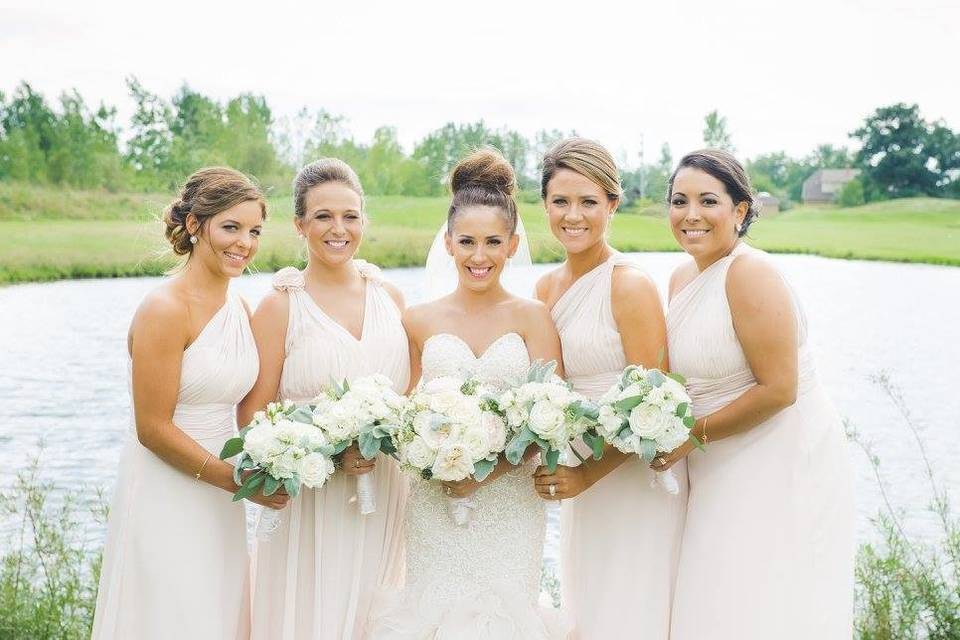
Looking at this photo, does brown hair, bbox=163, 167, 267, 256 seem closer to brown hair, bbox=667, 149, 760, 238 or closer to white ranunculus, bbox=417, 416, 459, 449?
white ranunculus, bbox=417, 416, 459, 449

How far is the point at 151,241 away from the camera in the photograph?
2394cm

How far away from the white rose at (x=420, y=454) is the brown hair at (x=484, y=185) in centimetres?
120

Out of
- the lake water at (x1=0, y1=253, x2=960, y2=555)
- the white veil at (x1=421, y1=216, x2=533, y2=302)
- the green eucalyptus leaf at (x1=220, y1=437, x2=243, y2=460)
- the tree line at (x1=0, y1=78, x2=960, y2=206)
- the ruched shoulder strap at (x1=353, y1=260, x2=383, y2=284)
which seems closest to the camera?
the green eucalyptus leaf at (x1=220, y1=437, x2=243, y2=460)

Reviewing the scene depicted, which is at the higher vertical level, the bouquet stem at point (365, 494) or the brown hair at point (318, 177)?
the brown hair at point (318, 177)

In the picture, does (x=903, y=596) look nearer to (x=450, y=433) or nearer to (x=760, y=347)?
(x=760, y=347)

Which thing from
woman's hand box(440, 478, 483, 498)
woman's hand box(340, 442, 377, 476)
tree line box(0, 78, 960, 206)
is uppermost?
tree line box(0, 78, 960, 206)

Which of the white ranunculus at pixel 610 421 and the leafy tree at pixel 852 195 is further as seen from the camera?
the leafy tree at pixel 852 195

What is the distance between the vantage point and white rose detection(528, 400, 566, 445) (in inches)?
160

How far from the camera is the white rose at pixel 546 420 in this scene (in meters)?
4.07

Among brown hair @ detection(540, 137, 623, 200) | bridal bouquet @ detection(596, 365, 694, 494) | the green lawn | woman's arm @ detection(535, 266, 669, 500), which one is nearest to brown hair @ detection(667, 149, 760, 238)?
brown hair @ detection(540, 137, 623, 200)

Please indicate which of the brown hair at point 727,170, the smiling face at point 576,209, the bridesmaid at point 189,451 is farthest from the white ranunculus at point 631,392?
the bridesmaid at point 189,451

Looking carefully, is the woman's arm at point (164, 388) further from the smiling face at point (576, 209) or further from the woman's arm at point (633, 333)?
the smiling face at point (576, 209)

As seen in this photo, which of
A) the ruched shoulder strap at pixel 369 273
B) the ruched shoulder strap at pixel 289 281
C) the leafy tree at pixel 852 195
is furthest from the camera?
the leafy tree at pixel 852 195

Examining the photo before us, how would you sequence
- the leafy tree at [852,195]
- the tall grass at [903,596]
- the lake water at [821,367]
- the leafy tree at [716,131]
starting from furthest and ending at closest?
the leafy tree at [852,195]
the leafy tree at [716,131]
the lake water at [821,367]
the tall grass at [903,596]
